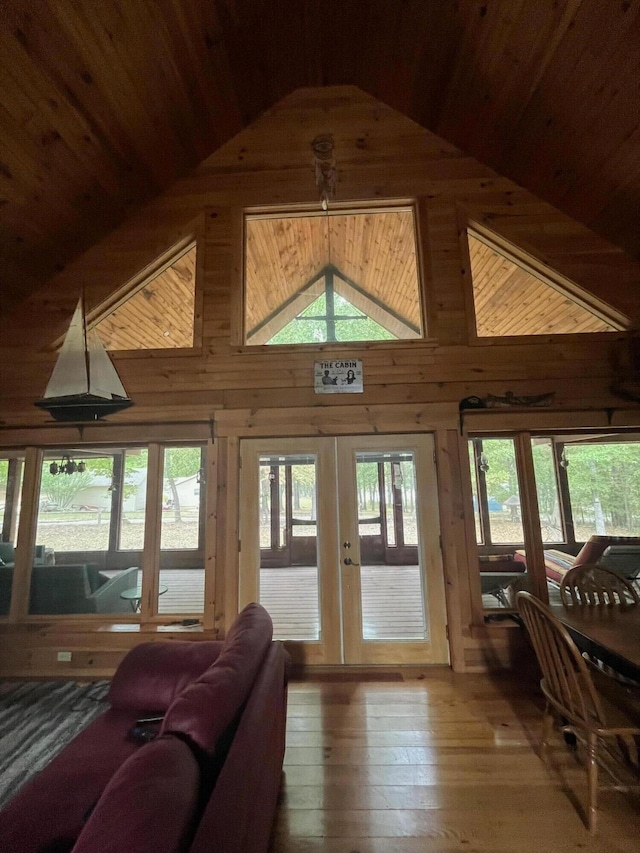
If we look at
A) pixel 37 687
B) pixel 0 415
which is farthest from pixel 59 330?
pixel 37 687

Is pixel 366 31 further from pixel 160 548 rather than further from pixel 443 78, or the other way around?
pixel 160 548

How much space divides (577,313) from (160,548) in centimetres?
423

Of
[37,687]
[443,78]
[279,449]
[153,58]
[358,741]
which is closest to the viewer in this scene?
[358,741]

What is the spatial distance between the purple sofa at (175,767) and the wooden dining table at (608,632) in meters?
1.56

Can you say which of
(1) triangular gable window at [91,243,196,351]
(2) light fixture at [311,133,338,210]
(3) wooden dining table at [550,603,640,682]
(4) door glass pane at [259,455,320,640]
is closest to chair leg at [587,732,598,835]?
(3) wooden dining table at [550,603,640,682]

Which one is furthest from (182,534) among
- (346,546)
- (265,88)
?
(265,88)

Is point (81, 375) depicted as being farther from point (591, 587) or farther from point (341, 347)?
point (591, 587)

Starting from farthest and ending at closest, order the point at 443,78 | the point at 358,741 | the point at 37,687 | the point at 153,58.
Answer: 1. the point at 443,78
2. the point at 37,687
3. the point at 153,58
4. the point at 358,741

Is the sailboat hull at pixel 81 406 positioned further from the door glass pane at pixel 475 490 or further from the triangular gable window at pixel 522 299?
the triangular gable window at pixel 522 299

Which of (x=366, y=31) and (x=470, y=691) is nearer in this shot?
(x=470, y=691)

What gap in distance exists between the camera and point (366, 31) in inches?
126

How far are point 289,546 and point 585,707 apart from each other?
2.13 metres

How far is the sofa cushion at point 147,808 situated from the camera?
735mm

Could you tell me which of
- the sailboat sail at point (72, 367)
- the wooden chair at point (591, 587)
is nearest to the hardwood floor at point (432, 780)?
the wooden chair at point (591, 587)
